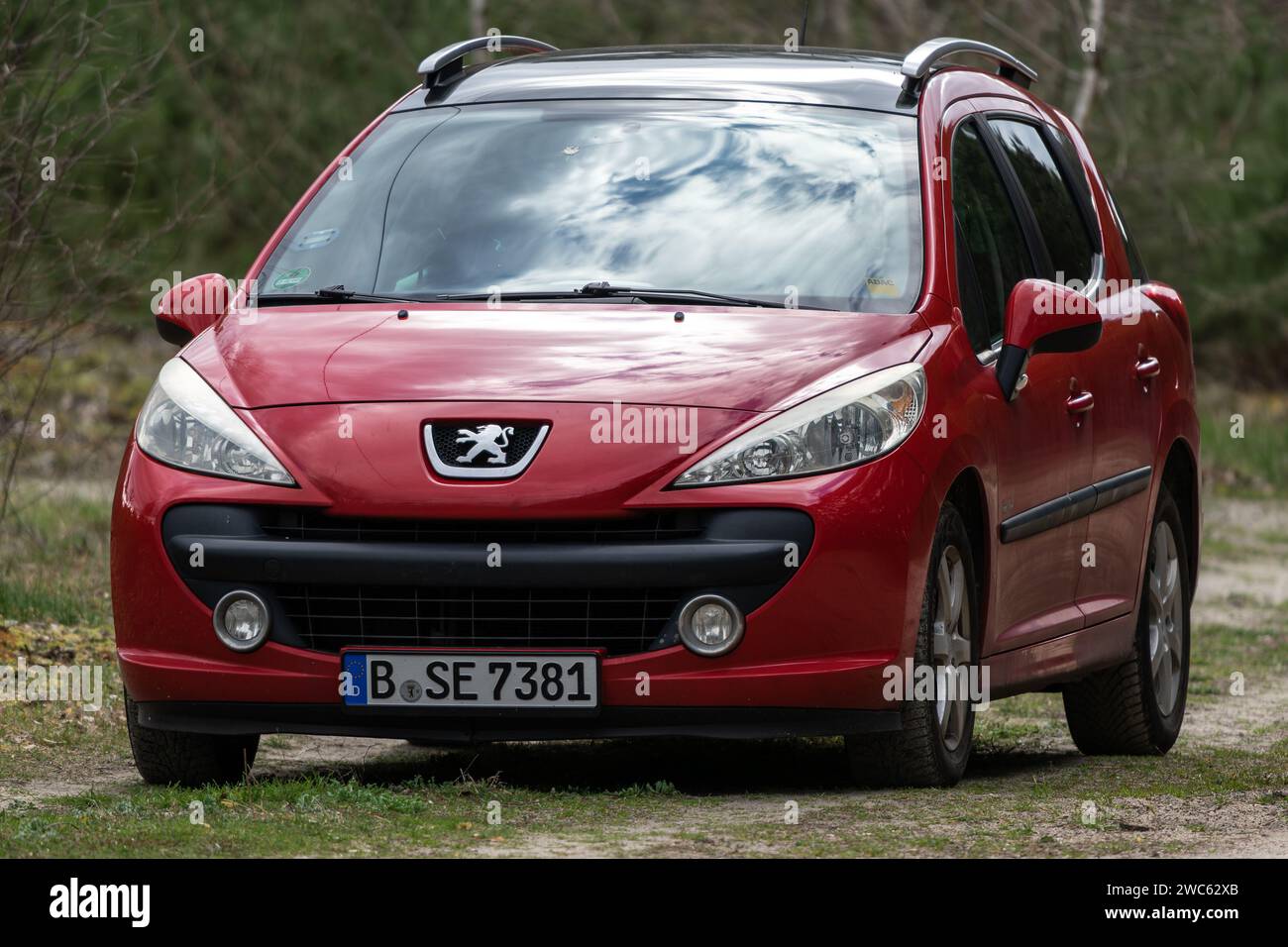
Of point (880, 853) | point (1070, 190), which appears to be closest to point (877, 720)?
point (880, 853)

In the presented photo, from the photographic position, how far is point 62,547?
11.2m

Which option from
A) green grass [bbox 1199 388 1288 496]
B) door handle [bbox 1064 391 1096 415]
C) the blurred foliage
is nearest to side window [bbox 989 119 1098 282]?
door handle [bbox 1064 391 1096 415]

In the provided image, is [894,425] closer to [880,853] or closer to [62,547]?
[880,853]

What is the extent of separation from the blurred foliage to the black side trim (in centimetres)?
1017

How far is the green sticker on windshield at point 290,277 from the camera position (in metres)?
6.89

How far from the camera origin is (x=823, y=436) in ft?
19.5

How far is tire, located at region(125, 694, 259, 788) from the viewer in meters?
6.50

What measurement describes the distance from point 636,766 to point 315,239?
171 cm

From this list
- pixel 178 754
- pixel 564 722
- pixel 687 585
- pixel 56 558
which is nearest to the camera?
pixel 687 585

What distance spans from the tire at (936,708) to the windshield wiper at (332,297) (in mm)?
1521

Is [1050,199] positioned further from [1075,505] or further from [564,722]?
[564,722]

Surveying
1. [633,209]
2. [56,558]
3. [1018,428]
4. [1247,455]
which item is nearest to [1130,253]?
[1018,428]

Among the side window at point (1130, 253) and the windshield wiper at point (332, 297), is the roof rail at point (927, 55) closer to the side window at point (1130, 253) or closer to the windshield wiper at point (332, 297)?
the side window at point (1130, 253)
